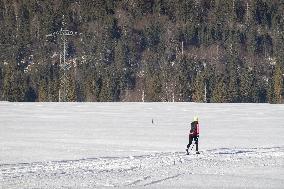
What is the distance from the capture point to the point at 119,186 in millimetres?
12438

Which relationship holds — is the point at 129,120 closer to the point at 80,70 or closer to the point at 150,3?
the point at 80,70

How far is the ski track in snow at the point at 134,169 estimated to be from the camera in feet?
42.1

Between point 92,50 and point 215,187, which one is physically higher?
point 92,50

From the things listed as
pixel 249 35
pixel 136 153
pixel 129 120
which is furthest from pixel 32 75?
pixel 136 153

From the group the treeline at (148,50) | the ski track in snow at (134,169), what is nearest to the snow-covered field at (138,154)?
the ski track in snow at (134,169)

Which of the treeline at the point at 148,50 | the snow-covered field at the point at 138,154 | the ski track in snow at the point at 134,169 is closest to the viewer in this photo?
the ski track in snow at the point at 134,169

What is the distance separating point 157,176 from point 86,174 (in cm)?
182

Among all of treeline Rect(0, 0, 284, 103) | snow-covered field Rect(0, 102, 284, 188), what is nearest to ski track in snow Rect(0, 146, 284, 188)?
snow-covered field Rect(0, 102, 284, 188)

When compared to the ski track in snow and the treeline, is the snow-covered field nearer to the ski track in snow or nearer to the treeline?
the ski track in snow

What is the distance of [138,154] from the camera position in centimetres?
1778

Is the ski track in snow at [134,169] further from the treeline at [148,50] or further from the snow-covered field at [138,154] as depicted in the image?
the treeline at [148,50]

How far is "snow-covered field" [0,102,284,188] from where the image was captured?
13172mm

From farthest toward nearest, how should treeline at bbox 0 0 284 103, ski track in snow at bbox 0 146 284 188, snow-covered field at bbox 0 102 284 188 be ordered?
treeline at bbox 0 0 284 103 < snow-covered field at bbox 0 102 284 188 < ski track in snow at bbox 0 146 284 188

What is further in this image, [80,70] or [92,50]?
[92,50]
